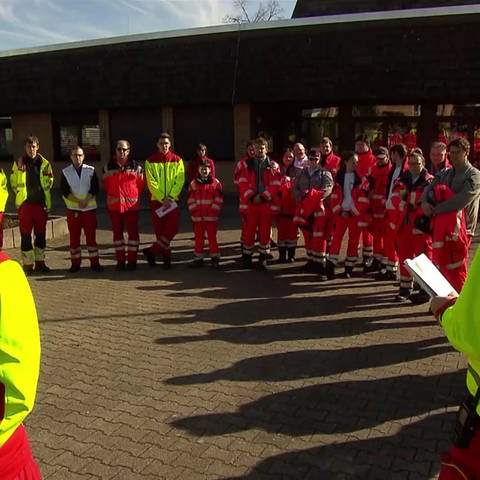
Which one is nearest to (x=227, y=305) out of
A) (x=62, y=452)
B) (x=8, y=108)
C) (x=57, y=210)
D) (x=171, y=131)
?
(x=62, y=452)

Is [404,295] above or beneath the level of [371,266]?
beneath

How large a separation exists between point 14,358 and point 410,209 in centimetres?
569

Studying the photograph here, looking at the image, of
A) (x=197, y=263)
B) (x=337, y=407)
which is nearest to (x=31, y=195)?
(x=197, y=263)

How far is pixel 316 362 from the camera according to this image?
5.26 m

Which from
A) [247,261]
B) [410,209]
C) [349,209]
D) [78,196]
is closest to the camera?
[410,209]

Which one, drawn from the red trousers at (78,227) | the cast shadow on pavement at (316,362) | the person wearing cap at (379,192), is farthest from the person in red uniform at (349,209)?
the red trousers at (78,227)

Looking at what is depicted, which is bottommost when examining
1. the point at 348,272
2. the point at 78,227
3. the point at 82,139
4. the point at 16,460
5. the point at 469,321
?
the point at 348,272

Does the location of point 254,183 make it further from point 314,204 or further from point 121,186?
point 121,186

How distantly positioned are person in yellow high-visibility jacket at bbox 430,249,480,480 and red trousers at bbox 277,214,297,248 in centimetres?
707

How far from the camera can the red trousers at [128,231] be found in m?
8.92

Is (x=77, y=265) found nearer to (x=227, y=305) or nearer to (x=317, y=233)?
(x=227, y=305)

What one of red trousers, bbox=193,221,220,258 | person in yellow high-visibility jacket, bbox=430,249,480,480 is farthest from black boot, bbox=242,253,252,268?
person in yellow high-visibility jacket, bbox=430,249,480,480

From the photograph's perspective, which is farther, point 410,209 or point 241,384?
point 410,209

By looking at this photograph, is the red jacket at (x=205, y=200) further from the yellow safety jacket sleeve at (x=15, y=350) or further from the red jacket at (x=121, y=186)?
the yellow safety jacket sleeve at (x=15, y=350)
